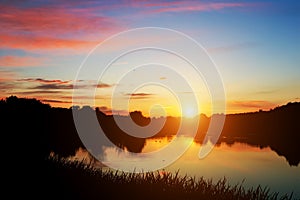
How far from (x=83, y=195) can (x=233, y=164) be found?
37.5 m

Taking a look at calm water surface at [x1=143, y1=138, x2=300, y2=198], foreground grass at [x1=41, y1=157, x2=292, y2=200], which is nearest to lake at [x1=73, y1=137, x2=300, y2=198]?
calm water surface at [x1=143, y1=138, x2=300, y2=198]

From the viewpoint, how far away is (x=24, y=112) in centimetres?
7775

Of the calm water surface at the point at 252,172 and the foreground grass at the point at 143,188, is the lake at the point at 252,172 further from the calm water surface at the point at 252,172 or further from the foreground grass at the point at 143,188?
the foreground grass at the point at 143,188

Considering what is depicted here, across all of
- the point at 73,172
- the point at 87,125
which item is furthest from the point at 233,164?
the point at 87,125

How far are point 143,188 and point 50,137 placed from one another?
65.2m

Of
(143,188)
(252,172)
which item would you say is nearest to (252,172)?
(252,172)

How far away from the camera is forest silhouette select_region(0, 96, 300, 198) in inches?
621

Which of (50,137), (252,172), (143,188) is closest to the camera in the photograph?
(143,188)

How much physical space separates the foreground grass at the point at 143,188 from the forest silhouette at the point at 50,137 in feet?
1.99

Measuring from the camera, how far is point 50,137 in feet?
249

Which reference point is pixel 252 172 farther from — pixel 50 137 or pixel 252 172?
pixel 50 137

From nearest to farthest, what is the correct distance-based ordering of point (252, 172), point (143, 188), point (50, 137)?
point (143, 188)
point (252, 172)
point (50, 137)

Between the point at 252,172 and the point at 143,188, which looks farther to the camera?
the point at 252,172

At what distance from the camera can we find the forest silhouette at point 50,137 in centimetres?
1578
